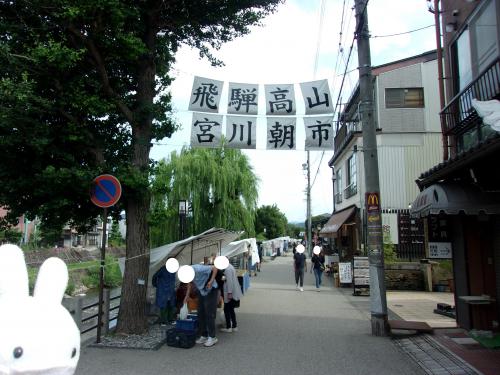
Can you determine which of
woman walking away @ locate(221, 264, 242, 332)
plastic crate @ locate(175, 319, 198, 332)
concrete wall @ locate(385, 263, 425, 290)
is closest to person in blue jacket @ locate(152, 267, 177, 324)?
woman walking away @ locate(221, 264, 242, 332)

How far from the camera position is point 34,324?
2.75m

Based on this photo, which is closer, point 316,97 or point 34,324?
point 34,324

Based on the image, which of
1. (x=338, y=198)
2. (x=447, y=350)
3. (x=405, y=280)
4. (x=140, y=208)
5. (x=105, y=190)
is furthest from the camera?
(x=338, y=198)

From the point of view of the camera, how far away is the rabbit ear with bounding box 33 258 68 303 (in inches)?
118

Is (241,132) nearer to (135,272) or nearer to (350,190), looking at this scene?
(135,272)

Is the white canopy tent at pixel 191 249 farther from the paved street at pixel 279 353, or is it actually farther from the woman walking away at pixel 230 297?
the paved street at pixel 279 353

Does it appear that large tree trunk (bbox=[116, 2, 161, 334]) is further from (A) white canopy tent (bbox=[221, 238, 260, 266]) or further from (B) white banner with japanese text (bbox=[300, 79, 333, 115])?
(A) white canopy tent (bbox=[221, 238, 260, 266])

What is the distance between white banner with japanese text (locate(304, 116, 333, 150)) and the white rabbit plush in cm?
767

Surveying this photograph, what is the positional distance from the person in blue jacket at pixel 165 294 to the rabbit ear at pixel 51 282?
7.41m

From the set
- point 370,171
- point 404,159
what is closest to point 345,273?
point 404,159

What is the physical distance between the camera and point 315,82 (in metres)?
10.2

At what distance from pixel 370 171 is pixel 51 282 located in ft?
25.3

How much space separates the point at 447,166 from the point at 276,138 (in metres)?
3.68

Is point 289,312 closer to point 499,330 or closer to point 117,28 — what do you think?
point 499,330
